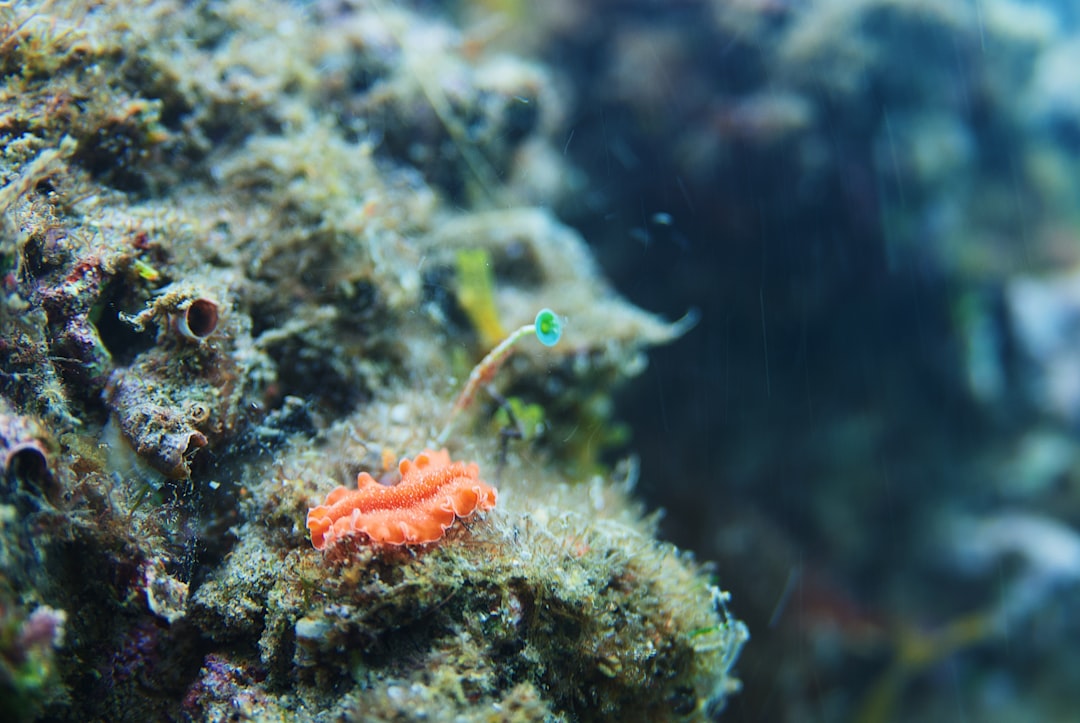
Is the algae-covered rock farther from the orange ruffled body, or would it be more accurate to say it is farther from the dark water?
the dark water

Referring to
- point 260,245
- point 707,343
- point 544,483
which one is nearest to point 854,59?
point 707,343

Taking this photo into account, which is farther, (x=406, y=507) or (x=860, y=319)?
(x=860, y=319)

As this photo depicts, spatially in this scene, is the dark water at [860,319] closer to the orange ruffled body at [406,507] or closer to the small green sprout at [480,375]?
the small green sprout at [480,375]

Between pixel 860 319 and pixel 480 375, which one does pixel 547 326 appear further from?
pixel 860 319

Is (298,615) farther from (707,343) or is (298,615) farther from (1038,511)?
(1038,511)

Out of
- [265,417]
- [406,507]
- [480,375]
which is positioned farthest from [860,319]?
[265,417]

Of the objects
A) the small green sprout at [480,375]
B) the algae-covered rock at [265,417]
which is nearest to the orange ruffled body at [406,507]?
the algae-covered rock at [265,417]
